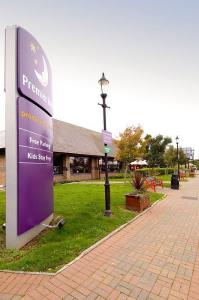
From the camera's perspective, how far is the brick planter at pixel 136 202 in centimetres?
902

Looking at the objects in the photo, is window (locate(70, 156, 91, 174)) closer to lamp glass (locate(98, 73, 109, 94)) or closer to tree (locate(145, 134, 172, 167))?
lamp glass (locate(98, 73, 109, 94))

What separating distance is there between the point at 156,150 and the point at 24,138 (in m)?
39.4

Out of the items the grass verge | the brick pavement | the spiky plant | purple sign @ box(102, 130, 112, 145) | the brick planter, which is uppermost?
purple sign @ box(102, 130, 112, 145)

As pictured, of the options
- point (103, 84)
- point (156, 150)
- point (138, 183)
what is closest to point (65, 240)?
point (138, 183)

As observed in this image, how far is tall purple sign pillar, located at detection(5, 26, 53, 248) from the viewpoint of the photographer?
5.28 m

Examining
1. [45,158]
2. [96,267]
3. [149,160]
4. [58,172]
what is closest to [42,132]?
[45,158]

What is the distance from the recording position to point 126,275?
4023 mm

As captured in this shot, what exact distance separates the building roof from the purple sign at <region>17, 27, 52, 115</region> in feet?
43.7

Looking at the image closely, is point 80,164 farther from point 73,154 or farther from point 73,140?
point 73,140

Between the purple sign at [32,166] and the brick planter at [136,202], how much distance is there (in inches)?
138

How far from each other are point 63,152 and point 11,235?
16035mm

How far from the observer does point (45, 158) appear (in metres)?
7.05

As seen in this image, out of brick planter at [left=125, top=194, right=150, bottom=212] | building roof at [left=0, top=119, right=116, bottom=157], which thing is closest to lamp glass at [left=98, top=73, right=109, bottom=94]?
brick planter at [left=125, top=194, right=150, bottom=212]

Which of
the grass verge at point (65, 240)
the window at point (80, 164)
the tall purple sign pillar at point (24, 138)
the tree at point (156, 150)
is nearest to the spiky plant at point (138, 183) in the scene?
the grass verge at point (65, 240)
